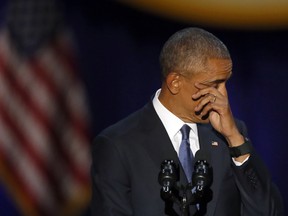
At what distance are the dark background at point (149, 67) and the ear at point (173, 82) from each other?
1616 millimetres

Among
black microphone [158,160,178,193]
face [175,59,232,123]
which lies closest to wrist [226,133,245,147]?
face [175,59,232,123]

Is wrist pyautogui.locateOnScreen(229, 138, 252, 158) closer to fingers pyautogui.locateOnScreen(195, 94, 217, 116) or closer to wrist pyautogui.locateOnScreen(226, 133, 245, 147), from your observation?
wrist pyautogui.locateOnScreen(226, 133, 245, 147)

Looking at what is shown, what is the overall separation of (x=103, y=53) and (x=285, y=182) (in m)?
1.30

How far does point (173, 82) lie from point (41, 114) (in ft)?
5.42

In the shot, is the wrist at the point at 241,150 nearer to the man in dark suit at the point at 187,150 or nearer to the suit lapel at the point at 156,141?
the man in dark suit at the point at 187,150

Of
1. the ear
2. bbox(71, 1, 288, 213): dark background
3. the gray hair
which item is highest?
the gray hair

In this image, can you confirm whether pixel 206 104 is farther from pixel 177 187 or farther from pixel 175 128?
pixel 177 187

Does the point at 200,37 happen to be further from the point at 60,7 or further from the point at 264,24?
the point at 264,24

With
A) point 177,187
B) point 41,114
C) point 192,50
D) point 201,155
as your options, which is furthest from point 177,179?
point 41,114

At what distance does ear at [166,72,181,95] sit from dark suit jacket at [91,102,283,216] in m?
0.14

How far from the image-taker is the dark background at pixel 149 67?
4145 mm

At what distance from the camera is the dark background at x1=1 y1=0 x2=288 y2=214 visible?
13.6 ft

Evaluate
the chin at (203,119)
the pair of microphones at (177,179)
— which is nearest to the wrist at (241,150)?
the chin at (203,119)

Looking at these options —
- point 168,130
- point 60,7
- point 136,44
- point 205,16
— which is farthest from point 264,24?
point 168,130
